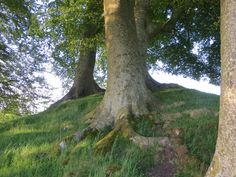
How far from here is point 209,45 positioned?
2145cm

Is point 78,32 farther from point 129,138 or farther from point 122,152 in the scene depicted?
point 122,152

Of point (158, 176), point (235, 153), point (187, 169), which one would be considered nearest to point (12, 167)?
point (158, 176)

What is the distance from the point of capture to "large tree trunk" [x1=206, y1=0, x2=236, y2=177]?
17.9ft

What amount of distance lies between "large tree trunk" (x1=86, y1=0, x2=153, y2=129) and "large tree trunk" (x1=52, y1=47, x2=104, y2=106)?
23.8 feet

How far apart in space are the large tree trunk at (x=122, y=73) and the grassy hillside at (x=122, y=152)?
0.57m

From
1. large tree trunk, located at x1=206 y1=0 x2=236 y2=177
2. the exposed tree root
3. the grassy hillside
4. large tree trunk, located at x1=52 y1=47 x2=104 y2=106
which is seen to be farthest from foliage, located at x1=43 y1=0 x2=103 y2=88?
large tree trunk, located at x1=206 y1=0 x2=236 y2=177

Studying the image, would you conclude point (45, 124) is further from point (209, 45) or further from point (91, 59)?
point (209, 45)

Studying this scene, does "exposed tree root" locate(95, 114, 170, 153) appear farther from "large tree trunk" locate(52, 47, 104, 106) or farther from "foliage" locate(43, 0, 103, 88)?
"large tree trunk" locate(52, 47, 104, 106)

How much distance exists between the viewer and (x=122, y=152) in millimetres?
7094

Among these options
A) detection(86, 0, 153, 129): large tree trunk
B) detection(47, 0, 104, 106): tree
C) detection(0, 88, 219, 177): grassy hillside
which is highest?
detection(47, 0, 104, 106): tree

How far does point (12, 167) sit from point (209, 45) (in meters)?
16.7

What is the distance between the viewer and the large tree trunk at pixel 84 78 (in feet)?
59.5

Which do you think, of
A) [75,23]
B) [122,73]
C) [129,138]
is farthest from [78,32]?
[129,138]

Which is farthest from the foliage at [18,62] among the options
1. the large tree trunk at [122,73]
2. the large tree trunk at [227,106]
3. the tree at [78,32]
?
the large tree trunk at [227,106]
